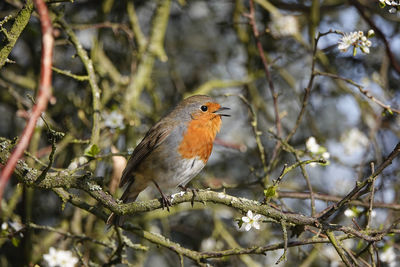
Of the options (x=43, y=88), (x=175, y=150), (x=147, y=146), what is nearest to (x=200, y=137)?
(x=175, y=150)

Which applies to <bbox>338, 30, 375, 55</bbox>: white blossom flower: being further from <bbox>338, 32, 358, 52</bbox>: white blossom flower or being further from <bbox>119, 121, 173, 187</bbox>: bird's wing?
<bbox>119, 121, 173, 187</bbox>: bird's wing

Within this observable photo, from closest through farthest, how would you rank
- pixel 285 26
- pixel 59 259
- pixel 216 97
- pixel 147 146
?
pixel 59 259 → pixel 147 146 → pixel 216 97 → pixel 285 26

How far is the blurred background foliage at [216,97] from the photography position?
3.86 meters

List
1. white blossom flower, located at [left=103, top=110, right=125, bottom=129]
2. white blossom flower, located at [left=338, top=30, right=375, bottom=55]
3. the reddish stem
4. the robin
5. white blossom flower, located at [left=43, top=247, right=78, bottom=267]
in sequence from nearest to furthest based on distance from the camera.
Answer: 1. the reddish stem
2. white blossom flower, located at [left=338, top=30, right=375, bottom=55]
3. white blossom flower, located at [left=43, top=247, right=78, bottom=267]
4. the robin
5. white blossom flower, located at [left=103, top=110, right=125, bottom=129]

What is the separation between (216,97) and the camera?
428cm

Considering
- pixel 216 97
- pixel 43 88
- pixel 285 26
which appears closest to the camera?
pixel 43 88

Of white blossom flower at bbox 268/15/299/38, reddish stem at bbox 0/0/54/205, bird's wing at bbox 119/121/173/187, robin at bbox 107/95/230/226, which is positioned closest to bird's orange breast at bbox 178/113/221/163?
robin at bbox 107/95/230/226

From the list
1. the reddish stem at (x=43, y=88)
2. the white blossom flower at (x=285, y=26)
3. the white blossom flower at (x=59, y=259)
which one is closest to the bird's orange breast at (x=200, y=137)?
the white blossom flower at (x=59, y=259)

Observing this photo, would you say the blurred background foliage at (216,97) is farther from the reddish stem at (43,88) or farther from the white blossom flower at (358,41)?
the reddish stem at (43,88)

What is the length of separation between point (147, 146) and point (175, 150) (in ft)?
0.78

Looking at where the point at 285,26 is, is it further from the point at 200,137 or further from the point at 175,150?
the point at 175,150

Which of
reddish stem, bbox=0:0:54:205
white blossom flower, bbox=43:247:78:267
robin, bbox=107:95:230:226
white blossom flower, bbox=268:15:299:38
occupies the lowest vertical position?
reddish stem, bbox=0:0:54:205

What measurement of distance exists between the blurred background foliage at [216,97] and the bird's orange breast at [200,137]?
421 millimetres

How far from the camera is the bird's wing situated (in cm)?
345
